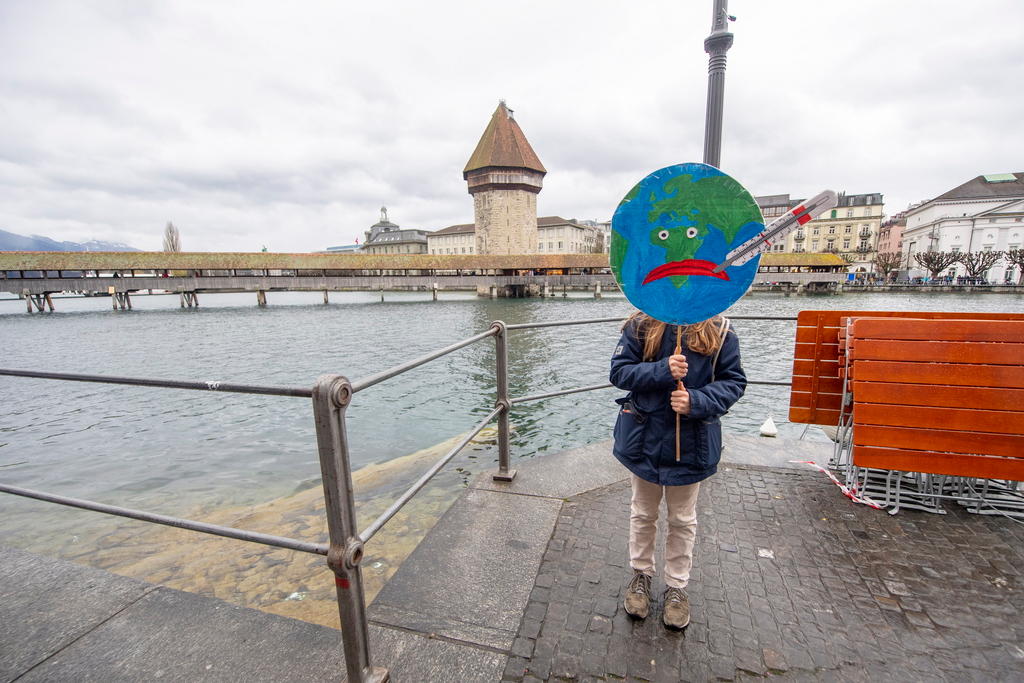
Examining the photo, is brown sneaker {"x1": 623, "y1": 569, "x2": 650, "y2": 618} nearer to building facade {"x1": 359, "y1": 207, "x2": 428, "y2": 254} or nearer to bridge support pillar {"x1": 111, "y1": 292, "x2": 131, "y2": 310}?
bridge support pillar {"x1": 111, "y1": 292, "x2": 131, "y2": 310}

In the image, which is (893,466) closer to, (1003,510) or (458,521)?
(1003,510)

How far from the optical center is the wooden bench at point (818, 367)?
10.4 ft

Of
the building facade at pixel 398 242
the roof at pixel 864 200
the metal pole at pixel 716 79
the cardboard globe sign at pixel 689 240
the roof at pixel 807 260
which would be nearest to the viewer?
the cardboard globe sign at pixel 689 240

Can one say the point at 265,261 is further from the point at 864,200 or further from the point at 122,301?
the point at 864,200

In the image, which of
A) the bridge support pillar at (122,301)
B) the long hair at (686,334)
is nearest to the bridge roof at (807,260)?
the long hair at (686,334)

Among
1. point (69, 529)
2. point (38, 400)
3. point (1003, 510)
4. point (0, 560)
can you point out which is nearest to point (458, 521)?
point (0, 560)

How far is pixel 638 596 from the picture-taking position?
1942mm

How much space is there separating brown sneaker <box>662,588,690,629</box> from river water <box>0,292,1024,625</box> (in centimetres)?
164

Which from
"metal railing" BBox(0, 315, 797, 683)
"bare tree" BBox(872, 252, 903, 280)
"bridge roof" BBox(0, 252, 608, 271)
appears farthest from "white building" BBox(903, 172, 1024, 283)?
"metal railing" BBox(0, 315, 797, 683)

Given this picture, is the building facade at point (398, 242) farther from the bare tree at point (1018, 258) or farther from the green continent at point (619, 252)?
the green continent at point (619, 252)

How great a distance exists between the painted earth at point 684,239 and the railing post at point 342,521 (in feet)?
3.60

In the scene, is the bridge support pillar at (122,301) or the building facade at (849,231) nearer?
the bridge support pillar at (122,301)

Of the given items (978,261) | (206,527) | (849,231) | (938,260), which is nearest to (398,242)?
(849,231)

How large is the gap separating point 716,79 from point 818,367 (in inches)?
91.6
